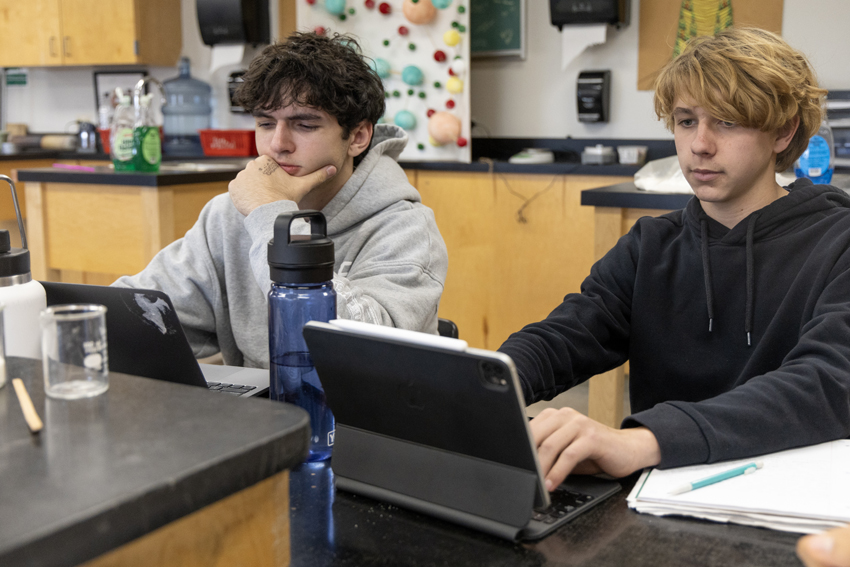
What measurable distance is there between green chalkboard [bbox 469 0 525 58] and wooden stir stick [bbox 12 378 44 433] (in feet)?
11.3

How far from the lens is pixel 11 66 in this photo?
16.0 feet

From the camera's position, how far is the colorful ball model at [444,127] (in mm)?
3561

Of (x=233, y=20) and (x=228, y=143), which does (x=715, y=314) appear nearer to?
(x=228, y=143)

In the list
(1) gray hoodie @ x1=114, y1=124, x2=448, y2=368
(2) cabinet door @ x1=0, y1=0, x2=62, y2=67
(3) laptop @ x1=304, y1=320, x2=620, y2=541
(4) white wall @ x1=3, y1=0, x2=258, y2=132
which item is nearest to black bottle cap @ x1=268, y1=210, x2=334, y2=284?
(3) laptop @ x1=304, y1=320, x2=620, y2=541

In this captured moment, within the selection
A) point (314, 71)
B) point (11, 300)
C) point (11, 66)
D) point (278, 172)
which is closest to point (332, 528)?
point (11, 300)

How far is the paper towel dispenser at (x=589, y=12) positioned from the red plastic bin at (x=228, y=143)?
1.59m

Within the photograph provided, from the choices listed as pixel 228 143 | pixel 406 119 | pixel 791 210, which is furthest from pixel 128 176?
pixel 791 210

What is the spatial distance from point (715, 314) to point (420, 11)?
257cm

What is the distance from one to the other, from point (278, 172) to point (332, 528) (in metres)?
0.83

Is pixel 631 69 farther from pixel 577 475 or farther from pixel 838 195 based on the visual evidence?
pixel 577 475

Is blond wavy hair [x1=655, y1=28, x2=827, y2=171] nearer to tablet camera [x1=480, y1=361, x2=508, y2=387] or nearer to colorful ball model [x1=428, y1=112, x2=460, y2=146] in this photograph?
tablet camera [x1=480, y1=361, x2=508, y2=387]

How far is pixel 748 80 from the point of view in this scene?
121 cm

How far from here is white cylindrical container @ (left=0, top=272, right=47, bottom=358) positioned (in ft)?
2.85

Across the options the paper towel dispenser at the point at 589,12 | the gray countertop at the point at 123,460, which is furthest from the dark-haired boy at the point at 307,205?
the paper towel dispenser at the point at 589,12
